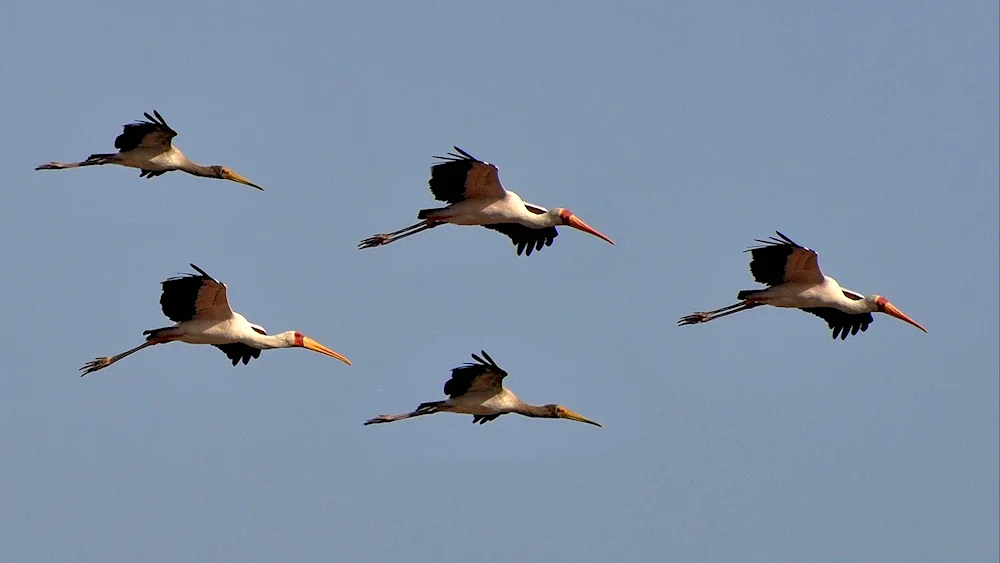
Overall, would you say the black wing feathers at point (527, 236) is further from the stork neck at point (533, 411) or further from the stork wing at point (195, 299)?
the stork wing at point (195, 299)

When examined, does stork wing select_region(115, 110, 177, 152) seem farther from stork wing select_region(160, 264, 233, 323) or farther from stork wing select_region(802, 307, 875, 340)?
stork wing select_region(802, 307, 875, 340)

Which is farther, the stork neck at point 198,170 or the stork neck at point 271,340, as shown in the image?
the stork neck at point 198,170

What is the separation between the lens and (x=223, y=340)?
37.4 metres

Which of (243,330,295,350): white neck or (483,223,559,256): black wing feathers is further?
(483,223,559,256): black wing feathers

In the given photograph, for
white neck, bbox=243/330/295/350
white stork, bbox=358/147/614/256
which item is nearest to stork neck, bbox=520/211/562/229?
white stork, bbox=358/147/614/256

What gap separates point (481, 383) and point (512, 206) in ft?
11.6

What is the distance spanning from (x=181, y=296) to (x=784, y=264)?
999cm

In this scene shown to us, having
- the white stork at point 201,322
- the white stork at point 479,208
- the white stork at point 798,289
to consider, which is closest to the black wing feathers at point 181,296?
the white stork at point 201,322

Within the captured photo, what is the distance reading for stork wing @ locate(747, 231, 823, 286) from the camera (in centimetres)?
3859

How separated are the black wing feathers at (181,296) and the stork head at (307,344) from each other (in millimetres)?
2521

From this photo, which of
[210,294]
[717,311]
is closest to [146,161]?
[210,294]

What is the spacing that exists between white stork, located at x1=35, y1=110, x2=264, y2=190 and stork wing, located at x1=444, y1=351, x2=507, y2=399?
21.1 ft

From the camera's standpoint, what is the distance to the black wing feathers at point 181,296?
36188mm

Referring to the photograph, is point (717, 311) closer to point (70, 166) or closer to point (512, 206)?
point (512, 206)
